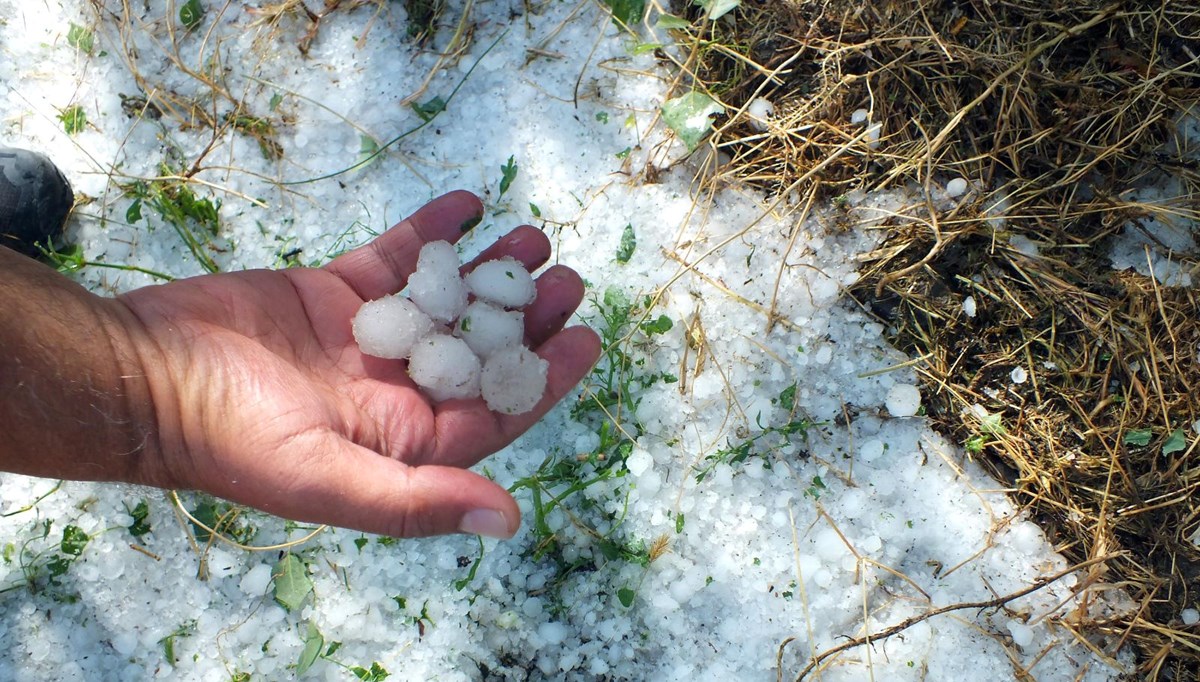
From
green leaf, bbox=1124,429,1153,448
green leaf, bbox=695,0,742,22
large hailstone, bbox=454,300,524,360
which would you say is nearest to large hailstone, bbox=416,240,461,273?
large hailstone, bbox=454,300,524,360

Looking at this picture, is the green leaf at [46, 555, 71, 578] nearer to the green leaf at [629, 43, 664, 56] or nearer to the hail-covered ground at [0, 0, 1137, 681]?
the hail-covered ground at [0, 0, 1137, 681]

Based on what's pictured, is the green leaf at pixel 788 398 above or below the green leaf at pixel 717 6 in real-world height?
below

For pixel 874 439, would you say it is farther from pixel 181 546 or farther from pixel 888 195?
pixel 181 546

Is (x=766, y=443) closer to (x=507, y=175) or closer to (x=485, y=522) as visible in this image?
(x=485, y=522)

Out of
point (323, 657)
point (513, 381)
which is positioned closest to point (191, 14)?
point (513, 381)

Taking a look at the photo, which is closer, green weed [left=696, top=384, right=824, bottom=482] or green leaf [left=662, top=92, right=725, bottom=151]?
green weed [left=696, top=384, right=824, bottom=482]

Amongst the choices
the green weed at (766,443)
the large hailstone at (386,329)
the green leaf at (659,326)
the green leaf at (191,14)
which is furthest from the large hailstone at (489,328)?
the green leaf at (191,14)

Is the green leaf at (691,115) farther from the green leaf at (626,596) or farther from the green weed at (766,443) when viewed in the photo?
the green leaf at (626,596)
